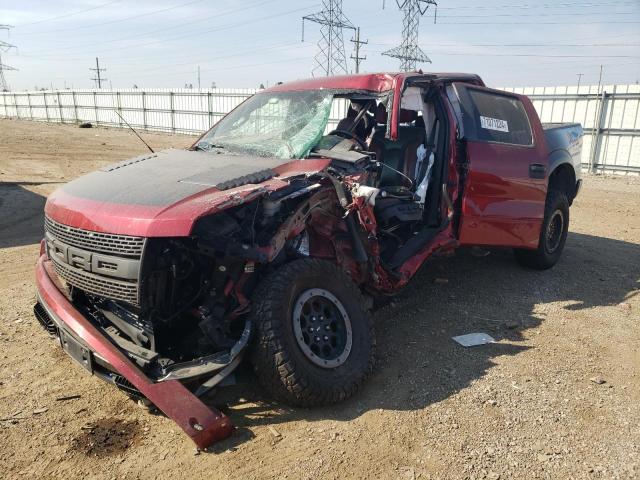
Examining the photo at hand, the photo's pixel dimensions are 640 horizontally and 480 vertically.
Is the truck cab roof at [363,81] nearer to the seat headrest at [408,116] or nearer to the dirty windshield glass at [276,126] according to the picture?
the dirty windshield glass at [276,126]

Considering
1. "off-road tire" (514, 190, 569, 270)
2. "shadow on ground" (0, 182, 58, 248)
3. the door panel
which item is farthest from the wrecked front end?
"shadow on ground" (0, 182, 58, 248)

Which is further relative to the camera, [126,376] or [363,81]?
[363,81]

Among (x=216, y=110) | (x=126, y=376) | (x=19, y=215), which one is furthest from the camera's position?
(x=216, y=110)

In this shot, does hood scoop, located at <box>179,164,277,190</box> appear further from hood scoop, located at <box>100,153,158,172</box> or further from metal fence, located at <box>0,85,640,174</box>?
metal fence, located at <box>0,85,640,174</box>

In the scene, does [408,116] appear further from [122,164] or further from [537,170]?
[122,164]

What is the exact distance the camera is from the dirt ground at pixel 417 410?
8.77 feet

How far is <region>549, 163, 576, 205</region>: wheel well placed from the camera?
6.03 meters

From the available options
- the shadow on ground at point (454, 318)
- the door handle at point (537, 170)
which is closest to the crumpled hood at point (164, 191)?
the shadow on ground at point (454, 318)

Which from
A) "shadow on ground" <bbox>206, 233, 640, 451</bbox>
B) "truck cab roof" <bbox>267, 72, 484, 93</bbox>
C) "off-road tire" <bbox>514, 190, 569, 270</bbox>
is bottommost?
"shadow on ground" <bbox>206, 233, 640, 451</bbox>

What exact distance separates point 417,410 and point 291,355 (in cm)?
88

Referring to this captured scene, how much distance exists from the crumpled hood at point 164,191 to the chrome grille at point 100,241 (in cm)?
4

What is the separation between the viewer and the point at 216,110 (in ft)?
88.3

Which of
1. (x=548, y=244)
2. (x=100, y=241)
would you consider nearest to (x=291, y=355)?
(x=100, y=241)

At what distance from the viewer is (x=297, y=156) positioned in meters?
3.96
